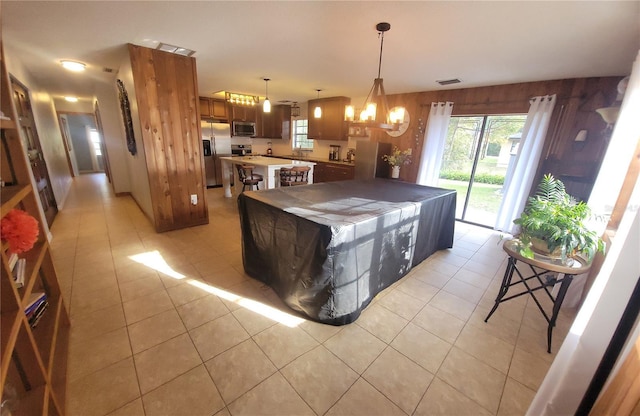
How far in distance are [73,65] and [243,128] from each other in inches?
148

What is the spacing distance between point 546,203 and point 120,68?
17.7 feet

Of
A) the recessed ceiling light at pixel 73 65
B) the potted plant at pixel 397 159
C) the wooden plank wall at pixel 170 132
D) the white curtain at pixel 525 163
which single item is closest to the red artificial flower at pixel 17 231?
the wooden plank wall at pixel 170 132

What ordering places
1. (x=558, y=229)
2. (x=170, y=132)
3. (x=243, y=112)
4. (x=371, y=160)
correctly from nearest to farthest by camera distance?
(x=558, y=229) < (x=170, y=132) < (x=371, y=160) < (x=243, y=112)

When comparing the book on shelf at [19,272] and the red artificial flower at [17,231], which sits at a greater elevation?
the red artificial flower at [17,231]

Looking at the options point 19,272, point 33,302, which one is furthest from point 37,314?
point 19,272

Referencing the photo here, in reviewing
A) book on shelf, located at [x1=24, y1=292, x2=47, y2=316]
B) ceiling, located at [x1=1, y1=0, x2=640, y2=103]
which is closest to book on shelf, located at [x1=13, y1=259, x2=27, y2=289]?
book on shelf, located at [x1=24, y1=292, x2=47, y2=316]

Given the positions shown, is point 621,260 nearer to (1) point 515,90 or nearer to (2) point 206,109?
(1) point 515,90

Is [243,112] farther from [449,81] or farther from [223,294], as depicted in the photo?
[223,294]

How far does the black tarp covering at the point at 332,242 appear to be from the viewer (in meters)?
1.73

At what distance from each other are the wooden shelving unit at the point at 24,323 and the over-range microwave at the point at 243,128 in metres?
5.85

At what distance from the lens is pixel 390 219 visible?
2047 millimetres

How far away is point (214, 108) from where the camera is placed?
6434 mm

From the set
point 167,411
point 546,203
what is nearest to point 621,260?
point 546,203

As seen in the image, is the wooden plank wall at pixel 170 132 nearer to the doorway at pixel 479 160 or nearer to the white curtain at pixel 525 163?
the doorway at pixel 479 160
